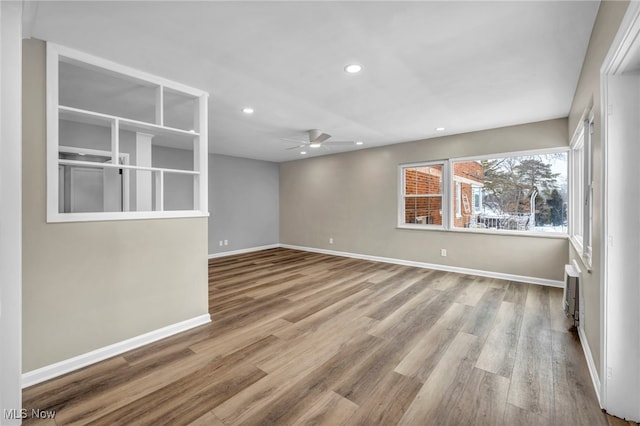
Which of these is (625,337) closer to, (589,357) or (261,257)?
(589,357)

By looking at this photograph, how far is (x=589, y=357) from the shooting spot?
2.20 m

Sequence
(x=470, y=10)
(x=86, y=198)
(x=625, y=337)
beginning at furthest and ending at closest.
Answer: (x=86, y=198)
(x=470, y=10)
(x=625, y=337)

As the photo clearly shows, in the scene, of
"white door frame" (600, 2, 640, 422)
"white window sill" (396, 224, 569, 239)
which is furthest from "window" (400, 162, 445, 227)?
"white door frame" (600, 2, 640, 422)

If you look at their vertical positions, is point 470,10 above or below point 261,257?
above

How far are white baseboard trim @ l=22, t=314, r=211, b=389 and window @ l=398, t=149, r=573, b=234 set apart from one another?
14.6 ft

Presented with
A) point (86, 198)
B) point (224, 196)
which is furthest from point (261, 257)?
point (86, 198)

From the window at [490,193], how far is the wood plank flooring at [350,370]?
4.39 feet

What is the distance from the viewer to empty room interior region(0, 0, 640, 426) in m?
1.67

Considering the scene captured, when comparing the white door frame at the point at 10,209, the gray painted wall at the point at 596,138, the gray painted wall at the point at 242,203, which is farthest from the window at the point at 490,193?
the white door frame at the point at 10,209

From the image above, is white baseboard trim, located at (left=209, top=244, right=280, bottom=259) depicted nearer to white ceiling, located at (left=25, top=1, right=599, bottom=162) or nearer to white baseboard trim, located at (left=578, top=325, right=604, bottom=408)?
white ceiling, located at (left=25, top=1, right=599, bottom=162)

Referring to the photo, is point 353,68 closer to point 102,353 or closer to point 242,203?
point 102,353

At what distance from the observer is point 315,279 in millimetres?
4684

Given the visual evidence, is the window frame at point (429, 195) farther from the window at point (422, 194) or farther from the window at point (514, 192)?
the window at point (514, 192)

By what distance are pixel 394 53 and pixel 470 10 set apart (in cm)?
64
